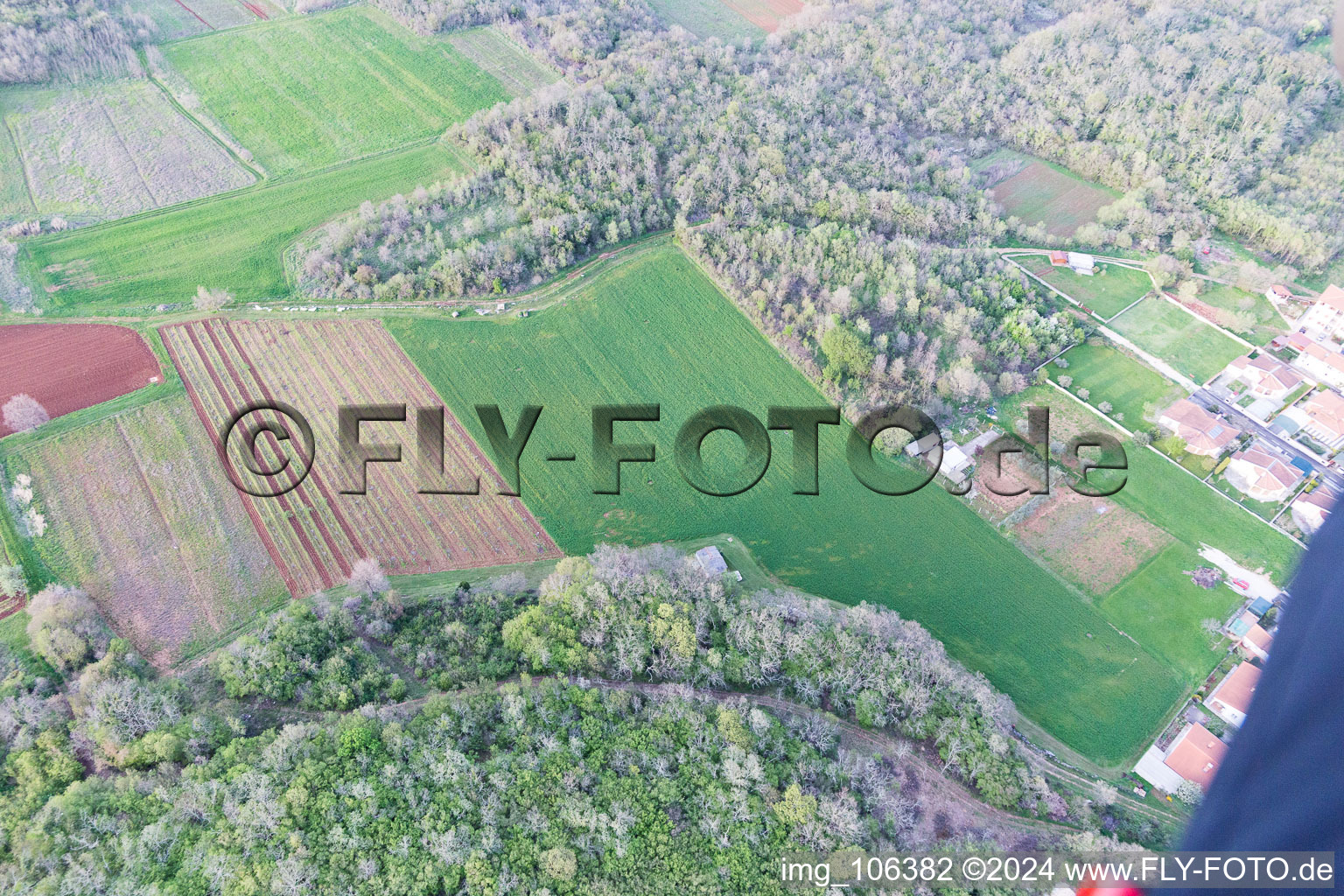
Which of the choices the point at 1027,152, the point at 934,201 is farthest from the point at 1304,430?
the point at 1027,152

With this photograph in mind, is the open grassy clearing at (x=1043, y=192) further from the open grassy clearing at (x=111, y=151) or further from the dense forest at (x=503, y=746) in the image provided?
the open grassy clearing at (x=111, y=151)

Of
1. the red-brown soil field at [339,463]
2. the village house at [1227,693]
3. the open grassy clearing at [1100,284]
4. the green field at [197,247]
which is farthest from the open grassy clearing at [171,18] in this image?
the village house at [1227,693]

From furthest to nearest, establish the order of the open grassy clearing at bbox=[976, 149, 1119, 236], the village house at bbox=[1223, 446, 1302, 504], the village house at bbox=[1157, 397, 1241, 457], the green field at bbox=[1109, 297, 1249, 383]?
the open grassy clearing at bbox=[976, 149, 1119, 236]
the green field at bbox=[1109, 297, 1249, 383]
the village house at bbox=[1157, 397, 1241, 457]
the village house at bbox=[1223, 446, 1302, 504]

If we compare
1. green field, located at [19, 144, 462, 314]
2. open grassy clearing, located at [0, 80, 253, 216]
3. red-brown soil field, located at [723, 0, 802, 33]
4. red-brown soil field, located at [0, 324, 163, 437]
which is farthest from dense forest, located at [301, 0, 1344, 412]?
open grassy clearing, located at [0, 80, 253, 216]

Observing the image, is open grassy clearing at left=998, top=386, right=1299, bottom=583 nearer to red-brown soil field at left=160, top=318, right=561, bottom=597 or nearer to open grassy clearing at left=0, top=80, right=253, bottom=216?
red-brown soil field at left=160, top=318, right=561, bottom=597

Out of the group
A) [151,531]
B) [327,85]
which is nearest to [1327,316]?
[151,531]

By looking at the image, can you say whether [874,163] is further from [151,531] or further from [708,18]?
[151,531]
